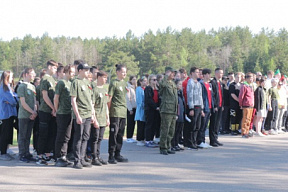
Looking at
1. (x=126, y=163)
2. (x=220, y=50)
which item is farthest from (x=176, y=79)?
(x=220, y=50)

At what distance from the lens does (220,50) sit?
121m

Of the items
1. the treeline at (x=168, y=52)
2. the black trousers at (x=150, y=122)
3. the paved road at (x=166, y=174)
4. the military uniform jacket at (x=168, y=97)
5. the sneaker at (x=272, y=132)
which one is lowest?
the paved road at (x=166, y=174)

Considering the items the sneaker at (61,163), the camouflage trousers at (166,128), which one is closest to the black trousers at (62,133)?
the sneaker at (61,163)

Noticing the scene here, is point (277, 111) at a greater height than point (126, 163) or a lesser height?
greater

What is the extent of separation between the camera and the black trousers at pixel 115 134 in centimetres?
975

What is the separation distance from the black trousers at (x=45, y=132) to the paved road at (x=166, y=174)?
1.88 feet

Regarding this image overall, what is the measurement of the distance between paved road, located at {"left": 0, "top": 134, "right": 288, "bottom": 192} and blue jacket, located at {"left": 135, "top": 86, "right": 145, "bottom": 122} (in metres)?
1.94

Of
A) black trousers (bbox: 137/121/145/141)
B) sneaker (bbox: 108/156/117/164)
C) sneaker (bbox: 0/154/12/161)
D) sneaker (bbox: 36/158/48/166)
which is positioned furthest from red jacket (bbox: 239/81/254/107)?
sneaker (bbox: 0/154/12/161)

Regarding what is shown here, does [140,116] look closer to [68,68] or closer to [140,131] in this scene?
[140,131]

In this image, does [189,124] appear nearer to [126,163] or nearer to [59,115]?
[126,163]

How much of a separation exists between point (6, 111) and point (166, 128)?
402 centimetres

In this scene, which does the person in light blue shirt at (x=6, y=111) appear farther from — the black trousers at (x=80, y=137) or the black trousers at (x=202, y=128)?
the black trousers at (x=202, y=128)

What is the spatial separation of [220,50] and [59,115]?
11520 cm

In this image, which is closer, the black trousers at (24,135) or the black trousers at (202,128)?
the black trousers at (24,135)
